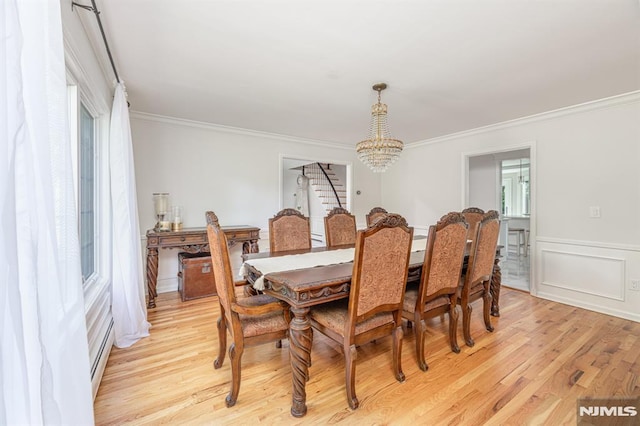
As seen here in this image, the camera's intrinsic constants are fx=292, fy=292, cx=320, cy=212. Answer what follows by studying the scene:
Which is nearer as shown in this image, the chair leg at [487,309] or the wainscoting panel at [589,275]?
the chair leg at [487,309]

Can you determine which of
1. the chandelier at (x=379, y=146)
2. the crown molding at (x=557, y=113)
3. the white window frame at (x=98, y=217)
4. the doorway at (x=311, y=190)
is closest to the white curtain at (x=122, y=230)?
the white window frame at (x=98, y=217)

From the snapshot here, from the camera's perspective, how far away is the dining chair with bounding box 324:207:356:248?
3338mm

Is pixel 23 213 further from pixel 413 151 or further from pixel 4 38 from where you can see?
pixel 413 151

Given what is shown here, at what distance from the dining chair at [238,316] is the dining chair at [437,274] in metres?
0.96

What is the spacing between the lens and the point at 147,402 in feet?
5.79

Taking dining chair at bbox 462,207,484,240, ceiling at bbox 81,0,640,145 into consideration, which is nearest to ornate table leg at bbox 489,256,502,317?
dining chair at bbox 462,207,484,240

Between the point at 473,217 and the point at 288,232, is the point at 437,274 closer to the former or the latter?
the point at 288,232

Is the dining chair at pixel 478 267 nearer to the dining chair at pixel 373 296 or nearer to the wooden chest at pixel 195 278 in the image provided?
the dining chair at pixel 373 296

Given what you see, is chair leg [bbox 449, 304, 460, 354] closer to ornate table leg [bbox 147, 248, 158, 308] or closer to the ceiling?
the ceiling

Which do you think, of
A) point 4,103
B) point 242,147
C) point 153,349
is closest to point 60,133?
point 4,103

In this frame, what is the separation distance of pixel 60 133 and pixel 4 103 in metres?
0.35

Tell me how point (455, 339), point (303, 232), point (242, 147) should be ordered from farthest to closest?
1. point (242, 147)
2. point (303, 232)
3. point (455, 339)

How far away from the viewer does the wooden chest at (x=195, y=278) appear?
3.56 m

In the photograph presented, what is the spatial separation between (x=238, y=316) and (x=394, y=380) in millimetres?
Answer: 1148
